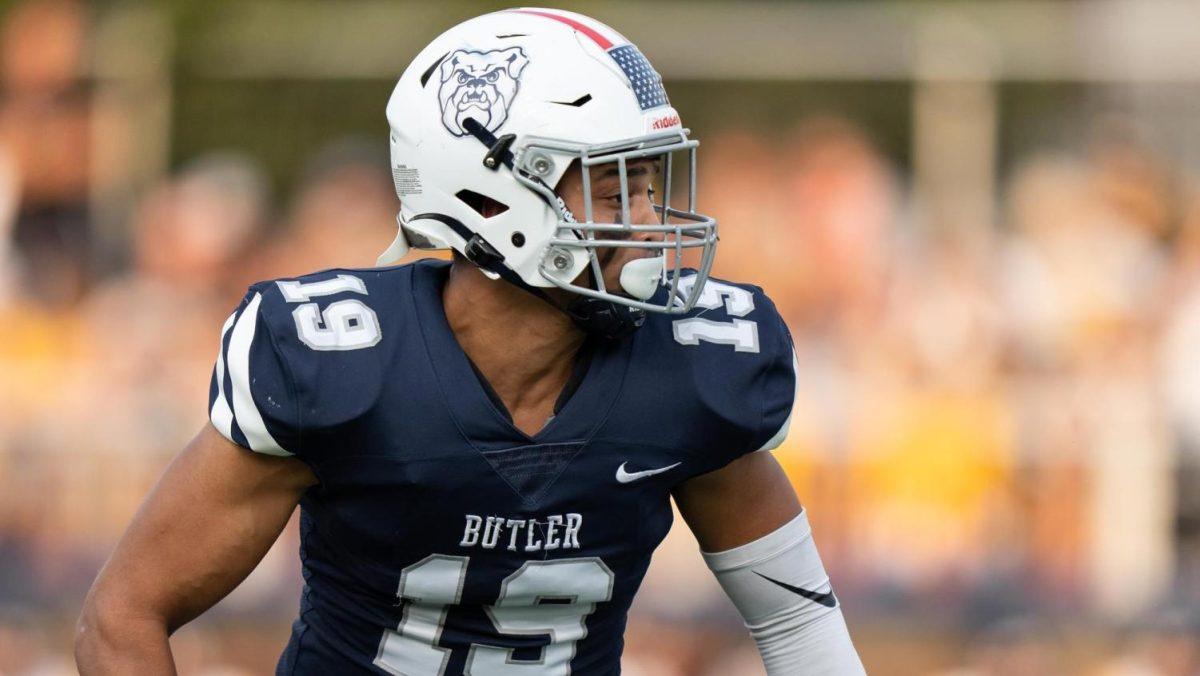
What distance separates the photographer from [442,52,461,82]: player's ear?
2.38 meters

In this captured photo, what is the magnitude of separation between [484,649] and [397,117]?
0.81 metres

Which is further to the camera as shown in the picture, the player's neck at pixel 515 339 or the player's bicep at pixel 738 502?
the player's bicep at pixel 738 502

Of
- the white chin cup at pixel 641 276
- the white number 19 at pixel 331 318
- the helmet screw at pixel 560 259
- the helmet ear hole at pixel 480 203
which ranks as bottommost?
the white number 19 at pixel 331 318

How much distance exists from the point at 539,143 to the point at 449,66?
20 centimetres

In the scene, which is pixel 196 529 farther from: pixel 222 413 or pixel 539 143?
pixel 539 143

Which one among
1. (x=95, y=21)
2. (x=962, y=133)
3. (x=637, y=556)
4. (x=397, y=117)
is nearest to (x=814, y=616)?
(x=637, y=556)

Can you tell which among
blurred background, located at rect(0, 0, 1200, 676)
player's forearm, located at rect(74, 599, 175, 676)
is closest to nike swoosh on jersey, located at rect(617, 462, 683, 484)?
player's forearm, located at rect(74, 599, 175, 676)

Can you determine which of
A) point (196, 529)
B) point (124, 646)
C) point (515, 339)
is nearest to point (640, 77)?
point (515, 339)

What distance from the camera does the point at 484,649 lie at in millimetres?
2371

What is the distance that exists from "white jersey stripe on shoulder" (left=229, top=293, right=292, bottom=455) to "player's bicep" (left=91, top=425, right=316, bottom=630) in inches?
1.8

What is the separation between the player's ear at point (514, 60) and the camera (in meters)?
2.33

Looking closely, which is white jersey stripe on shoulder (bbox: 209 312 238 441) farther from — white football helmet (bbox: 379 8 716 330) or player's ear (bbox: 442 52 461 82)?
player's ear (bbox: 442 52 461 82)

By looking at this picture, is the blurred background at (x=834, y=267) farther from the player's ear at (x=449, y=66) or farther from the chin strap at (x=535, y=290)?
the player's ear at (x=449, y=66)

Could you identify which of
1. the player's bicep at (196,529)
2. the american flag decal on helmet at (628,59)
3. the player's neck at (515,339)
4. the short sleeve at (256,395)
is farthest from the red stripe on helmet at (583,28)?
the player's bicep at (196,529)
